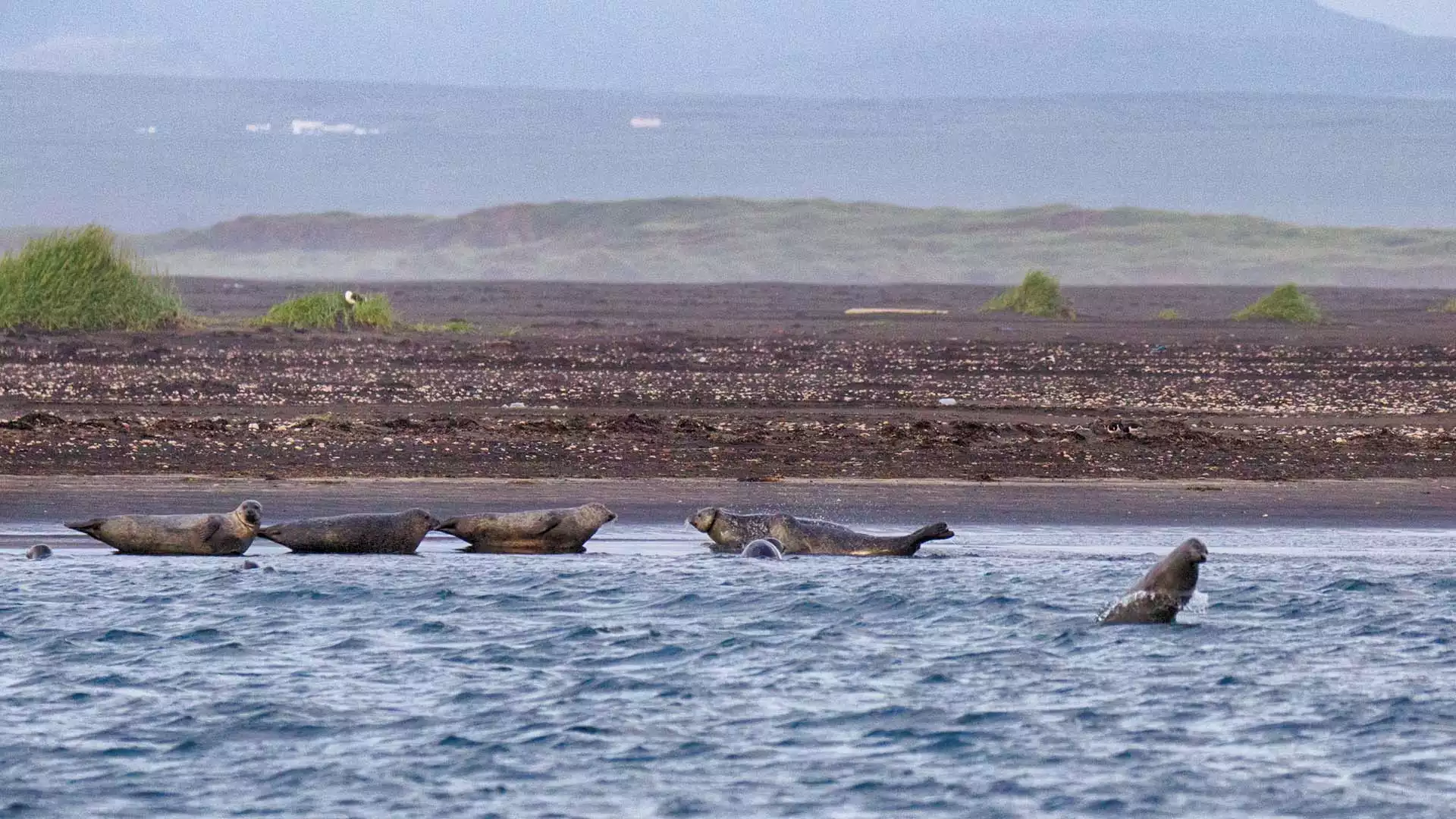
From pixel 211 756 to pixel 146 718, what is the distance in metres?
0.82

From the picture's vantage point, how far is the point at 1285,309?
40406 millimetres

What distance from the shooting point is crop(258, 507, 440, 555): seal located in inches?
528

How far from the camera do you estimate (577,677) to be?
1004 centimetres

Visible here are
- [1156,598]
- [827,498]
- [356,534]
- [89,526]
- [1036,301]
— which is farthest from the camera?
[1036,301]

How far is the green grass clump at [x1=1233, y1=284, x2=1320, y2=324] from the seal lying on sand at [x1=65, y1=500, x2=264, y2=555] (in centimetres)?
2977

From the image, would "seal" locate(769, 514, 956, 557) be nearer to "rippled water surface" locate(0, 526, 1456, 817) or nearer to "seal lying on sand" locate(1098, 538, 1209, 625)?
"rippled water surface" locate(0, 526, 1456, 817)

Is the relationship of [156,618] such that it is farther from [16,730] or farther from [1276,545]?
[1276,545]

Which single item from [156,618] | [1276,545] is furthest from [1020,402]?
[156,618]

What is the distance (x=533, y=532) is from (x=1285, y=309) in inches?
1156

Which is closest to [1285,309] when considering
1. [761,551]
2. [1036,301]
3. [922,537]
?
[1036,301]

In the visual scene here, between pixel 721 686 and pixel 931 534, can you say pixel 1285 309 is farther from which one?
pixel 721 686

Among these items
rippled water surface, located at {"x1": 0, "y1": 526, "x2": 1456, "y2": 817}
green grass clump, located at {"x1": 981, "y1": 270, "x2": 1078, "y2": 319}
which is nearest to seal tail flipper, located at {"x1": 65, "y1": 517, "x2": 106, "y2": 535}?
rippled water surface, located at {"x1": 0, "y1": 526, "x2": 1456, "y2": 817}

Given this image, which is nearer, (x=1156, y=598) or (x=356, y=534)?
(x=1156, y=598)

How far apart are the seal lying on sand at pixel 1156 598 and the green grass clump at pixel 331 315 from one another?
880 inches
